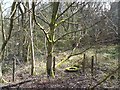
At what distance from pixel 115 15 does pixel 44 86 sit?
3.25 meters

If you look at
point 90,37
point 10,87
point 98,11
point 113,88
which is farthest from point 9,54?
point 113,88

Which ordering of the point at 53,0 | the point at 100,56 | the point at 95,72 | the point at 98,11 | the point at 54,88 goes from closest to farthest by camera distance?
the point at 54,88 → the point at 53,0 → the point at 95,72 → the point at 98,11 → the point at 100,56

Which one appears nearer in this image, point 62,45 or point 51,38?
point 51,38

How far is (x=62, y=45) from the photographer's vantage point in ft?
22.9

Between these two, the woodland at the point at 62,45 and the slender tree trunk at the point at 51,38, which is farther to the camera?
the slender tree trunk at the point at 51,38

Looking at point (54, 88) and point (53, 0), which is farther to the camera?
point (53, 0)

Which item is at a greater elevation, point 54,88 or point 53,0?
point 53,0

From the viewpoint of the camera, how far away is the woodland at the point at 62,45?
3398 mm

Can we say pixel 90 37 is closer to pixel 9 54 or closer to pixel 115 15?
pixel 115 15

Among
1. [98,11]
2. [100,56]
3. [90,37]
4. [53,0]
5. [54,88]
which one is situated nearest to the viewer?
[54,88]

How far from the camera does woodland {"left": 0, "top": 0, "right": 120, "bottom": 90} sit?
340cm

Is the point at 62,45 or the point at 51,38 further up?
the point at 51,38

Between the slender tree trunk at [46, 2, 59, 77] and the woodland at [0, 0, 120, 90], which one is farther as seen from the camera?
the slender tree trunk at [46, 2, 59, 77]

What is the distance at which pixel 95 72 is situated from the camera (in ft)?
14.7
